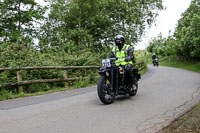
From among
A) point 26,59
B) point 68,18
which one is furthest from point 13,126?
point 68,18

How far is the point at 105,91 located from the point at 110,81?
0.36 meters

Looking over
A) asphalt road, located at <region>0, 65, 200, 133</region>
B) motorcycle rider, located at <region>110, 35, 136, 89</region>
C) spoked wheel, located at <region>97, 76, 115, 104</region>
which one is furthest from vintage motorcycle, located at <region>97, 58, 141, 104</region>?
asphalt road, located at <region>0, 65, 200, 133</region>

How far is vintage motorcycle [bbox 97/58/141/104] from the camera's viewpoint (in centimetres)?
570

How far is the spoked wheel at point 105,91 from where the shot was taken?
5.63 meters

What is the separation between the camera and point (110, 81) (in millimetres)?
6105

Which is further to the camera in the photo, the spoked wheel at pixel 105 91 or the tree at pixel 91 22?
the tree at pixel 91 22

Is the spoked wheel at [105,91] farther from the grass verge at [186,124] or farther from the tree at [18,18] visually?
the tree at [18,18]

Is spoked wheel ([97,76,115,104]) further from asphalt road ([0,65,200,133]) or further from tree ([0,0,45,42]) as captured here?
tree ([0,0,45,42])

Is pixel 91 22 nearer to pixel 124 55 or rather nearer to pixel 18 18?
pixel 18 18

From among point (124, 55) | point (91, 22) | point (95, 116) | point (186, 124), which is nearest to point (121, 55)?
point (124, 55)

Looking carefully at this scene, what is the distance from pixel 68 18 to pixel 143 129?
18.6 meters

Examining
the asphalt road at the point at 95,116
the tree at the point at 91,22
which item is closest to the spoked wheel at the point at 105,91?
the asphalt road at the point at 95,116

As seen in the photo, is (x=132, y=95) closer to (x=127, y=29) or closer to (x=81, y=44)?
(x=81, y=44)

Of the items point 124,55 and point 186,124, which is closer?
point 186,124
